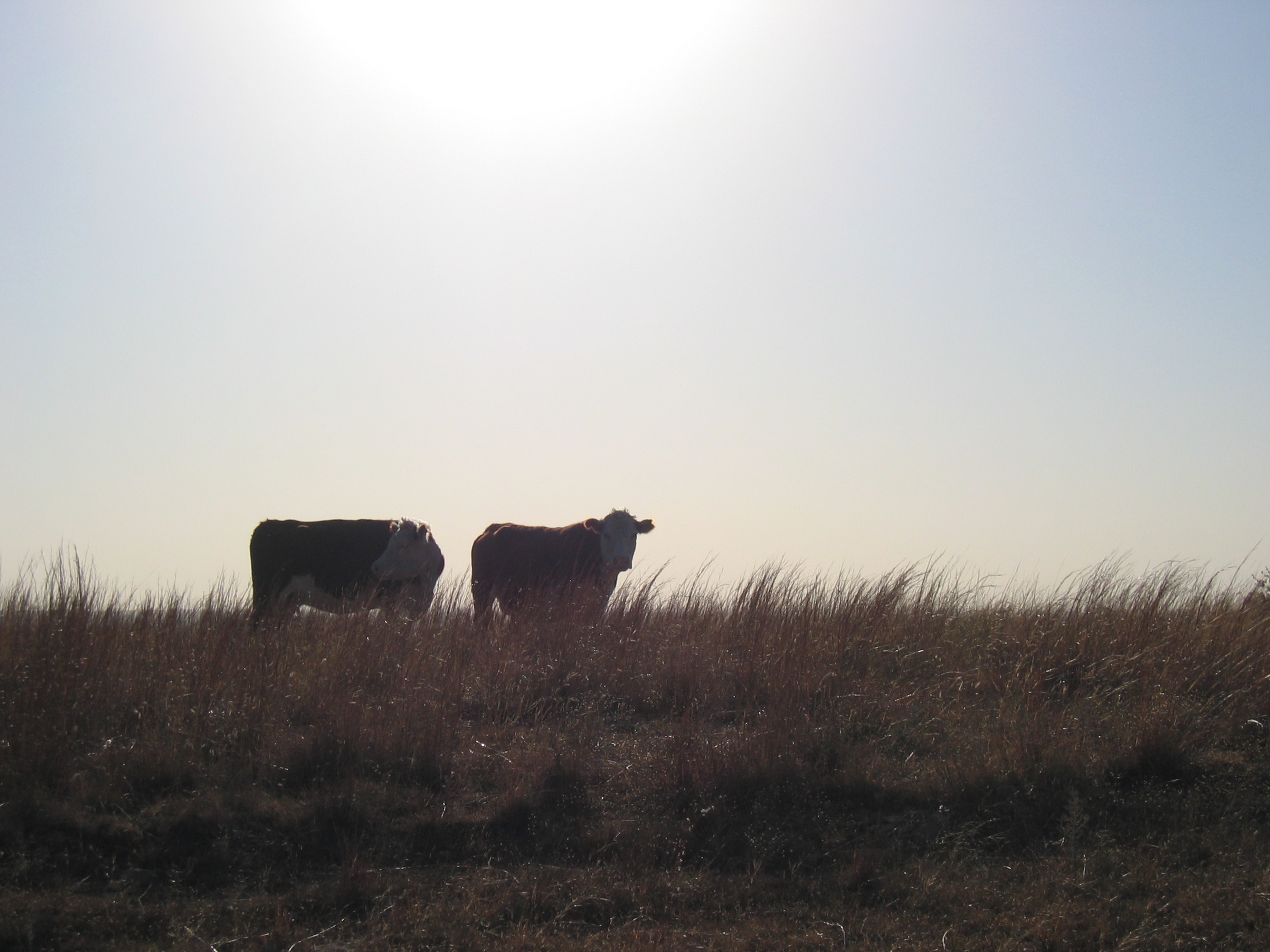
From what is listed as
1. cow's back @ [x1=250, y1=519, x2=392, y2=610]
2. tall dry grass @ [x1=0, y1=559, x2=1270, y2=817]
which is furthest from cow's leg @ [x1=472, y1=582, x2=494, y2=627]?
tall dry grass @ [x1=0, y1=559, x2=1270, y2=817]

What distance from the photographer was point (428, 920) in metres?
3.96

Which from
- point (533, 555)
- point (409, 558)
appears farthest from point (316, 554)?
point (533, 555)

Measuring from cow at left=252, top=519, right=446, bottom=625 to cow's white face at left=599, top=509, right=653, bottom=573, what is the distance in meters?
2.38

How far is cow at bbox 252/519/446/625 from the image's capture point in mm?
11570

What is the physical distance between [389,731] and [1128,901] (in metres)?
4.08

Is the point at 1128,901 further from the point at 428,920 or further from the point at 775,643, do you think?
the point at 775,643

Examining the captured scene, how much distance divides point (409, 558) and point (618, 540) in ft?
9.16

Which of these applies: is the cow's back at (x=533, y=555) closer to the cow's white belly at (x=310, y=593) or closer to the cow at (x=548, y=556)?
the cow at (x=548, y=556)

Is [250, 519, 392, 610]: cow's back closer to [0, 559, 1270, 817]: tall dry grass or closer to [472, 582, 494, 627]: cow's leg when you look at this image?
[472, 582, 494, 627]: cow's leg

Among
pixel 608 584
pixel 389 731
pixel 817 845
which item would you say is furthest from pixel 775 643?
pixel 608 584

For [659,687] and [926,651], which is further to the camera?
[926,651]

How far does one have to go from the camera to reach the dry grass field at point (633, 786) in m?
3.99

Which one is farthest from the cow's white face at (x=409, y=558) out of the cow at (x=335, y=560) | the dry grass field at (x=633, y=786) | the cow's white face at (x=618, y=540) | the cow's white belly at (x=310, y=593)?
the dry grass field at (x=633, y=786)

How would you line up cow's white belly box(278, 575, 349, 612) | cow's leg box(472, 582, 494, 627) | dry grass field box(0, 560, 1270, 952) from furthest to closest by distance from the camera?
cow's leg box(472, 582, 494, 627)
cow's white belly box(278, 575, 349, 612)
dry grass field box(0, 560, 1270, 952)
